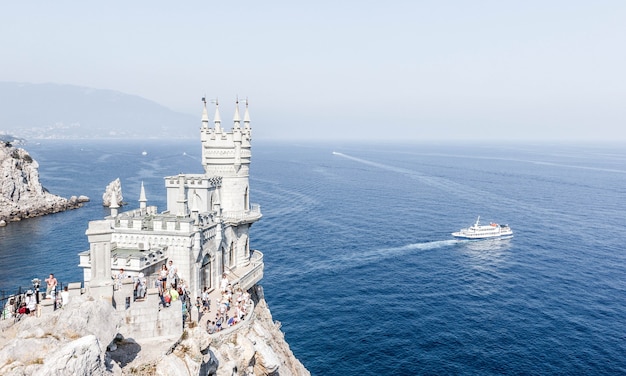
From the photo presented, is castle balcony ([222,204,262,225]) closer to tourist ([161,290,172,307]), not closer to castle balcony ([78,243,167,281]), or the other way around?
castle balcony ([78,243,167,281])

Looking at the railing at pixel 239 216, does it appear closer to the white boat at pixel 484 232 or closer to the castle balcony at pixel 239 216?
the castle balcony at pixel 239 216

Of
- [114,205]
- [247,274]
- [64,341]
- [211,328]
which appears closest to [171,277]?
[211,328]

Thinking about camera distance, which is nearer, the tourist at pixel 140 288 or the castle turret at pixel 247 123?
the tourist at pixel 140 288

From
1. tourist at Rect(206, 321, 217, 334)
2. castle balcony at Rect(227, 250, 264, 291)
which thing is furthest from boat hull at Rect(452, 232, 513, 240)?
tourist at Rect(206, 321, 217, 334)

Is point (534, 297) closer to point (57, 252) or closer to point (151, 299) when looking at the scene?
point (151, 299)

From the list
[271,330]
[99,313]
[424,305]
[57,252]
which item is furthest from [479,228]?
[99,313]

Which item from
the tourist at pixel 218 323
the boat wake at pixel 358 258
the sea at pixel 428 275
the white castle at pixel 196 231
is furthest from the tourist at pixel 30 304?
the boat wake at pixel 358 258
